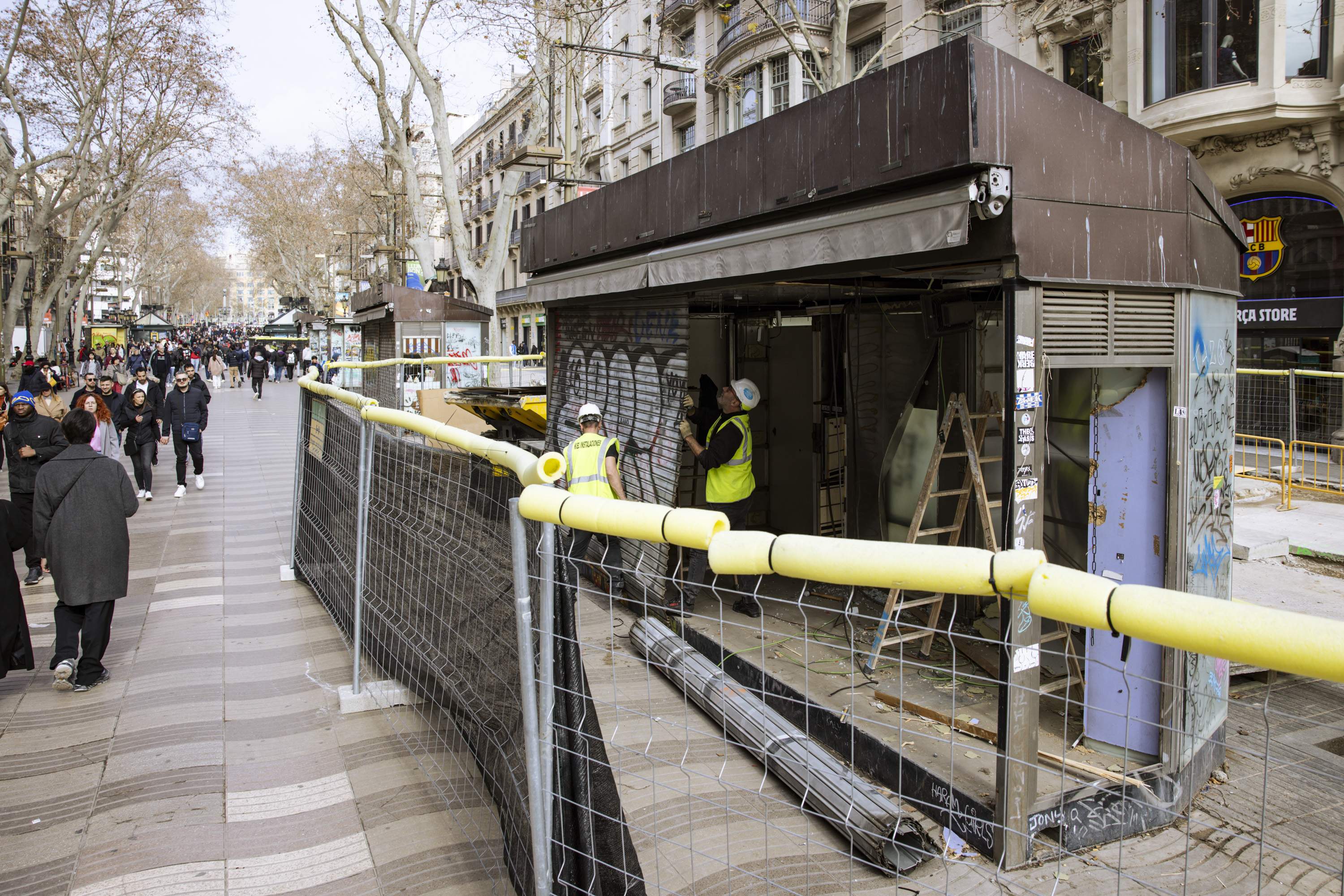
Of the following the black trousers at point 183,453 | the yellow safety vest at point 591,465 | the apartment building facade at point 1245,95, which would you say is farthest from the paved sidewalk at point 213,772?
the apartment building facade at point 1245,95

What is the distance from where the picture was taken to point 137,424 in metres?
12.0

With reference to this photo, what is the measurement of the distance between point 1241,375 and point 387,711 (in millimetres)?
14018

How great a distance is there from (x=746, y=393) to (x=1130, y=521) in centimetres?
321

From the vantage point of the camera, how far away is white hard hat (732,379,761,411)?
7137mm

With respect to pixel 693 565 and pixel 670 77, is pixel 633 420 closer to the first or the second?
pixel 693 565

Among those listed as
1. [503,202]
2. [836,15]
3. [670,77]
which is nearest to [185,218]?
[670,77]

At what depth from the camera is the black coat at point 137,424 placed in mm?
11930

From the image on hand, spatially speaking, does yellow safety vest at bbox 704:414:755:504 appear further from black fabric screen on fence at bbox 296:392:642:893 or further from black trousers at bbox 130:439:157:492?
black trousers at bbox 130:439:157:492

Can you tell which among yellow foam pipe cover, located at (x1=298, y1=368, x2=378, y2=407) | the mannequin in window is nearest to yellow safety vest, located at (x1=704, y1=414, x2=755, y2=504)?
yellow foam pipe cover, located at (x1=298, y1=368, x2=378, y2=407)

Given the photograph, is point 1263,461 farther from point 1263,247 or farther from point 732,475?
point 732,475

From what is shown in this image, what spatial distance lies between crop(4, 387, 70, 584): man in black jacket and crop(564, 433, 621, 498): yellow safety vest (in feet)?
15.6

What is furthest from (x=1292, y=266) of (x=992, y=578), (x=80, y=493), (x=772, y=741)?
(x=80, y=493)

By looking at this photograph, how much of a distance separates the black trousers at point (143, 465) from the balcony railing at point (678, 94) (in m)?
23.9

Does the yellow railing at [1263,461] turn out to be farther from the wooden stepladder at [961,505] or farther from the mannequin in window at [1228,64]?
the wooden stepladder at [961,505]
